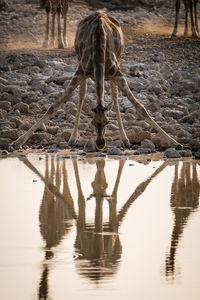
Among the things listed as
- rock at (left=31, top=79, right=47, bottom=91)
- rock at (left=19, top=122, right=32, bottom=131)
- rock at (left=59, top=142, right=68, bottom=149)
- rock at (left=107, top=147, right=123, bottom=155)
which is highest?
rock at (left=31, top=79, right=47, bottom=91)

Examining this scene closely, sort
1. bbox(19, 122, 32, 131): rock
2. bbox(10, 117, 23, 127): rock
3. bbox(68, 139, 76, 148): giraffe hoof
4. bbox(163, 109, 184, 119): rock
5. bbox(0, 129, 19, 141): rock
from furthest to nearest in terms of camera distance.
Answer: bbox(163, 109, 184, 119): rock
bbox(10, 117, 23, 127): rock
bbox(19, 122, 32, 131): rock
bbox(0, 129, 19, 141): rock
bbox(68, 139, 76, 148): giraffe hoof

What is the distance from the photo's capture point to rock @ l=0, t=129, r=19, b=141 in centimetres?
1211

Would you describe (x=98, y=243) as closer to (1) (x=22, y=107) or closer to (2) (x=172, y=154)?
(2) (x=172, y=154)

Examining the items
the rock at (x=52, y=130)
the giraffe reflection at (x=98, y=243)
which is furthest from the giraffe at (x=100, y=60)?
the giraffe reflection at (x=98, y=243)

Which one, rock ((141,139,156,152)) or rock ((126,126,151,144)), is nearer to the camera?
rock ((141,139,156,152))

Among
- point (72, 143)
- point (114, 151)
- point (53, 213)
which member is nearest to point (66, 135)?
point (72, 143)

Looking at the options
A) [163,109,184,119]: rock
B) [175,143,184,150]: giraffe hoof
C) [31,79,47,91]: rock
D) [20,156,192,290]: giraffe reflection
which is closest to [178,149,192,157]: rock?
[175,143,184,150]: giraffe hoof

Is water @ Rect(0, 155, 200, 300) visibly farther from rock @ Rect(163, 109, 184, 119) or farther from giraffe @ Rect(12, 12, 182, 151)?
rock @ Rect(163, 109, 184, 119)

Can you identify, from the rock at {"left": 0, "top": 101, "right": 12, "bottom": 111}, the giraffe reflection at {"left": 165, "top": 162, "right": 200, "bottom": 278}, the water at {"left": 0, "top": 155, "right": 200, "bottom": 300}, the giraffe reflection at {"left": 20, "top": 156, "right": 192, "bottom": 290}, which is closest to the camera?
the water at {"left": 0, "top": 155, "right": 200, "bottom": 300}

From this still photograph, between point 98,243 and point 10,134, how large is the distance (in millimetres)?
6632

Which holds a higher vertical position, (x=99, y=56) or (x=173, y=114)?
(x=99, y=56)

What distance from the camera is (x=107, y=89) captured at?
52.2 ft

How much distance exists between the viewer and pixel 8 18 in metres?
30.4

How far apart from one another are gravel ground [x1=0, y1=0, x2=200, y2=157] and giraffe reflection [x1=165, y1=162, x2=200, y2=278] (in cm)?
152
